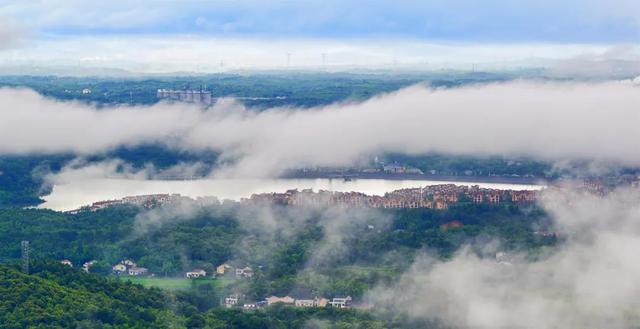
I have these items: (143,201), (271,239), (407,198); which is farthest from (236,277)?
(143,201)

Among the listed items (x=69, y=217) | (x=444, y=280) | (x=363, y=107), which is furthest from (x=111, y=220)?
(x=363, y=107)

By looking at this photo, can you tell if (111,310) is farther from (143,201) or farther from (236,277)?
(143,201)

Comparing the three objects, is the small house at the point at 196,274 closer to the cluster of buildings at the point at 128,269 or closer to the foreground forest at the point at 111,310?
the cluster of buildings at the point at 128,269

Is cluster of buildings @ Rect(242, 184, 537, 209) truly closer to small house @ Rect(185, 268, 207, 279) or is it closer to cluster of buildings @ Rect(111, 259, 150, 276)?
cluster of buildings @ Rect(111, 259, 150, 276)

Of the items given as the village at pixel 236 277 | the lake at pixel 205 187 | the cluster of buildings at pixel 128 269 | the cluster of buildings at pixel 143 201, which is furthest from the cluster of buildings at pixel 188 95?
the village at pixel 236 277

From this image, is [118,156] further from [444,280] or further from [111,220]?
[444,280]

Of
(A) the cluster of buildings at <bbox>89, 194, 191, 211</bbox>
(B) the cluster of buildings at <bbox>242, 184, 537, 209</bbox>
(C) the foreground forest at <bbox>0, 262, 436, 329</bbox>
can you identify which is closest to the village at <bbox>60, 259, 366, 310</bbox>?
(C) the foreground forest at <bbox>0, 262, 436, 329</bbox>

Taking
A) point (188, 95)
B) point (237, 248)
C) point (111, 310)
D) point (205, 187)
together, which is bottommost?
point (205, 187)
